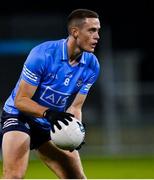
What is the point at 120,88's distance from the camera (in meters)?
17.4

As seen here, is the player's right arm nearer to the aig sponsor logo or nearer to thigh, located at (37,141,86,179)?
the aig sponsor logo

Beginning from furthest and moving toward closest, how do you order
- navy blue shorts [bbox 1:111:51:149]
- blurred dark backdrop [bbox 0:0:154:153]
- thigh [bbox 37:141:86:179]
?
blurred dark backdrop [bbox 0:0:154:153] < thigh [bbox 37:141:86:179] < navy blue shorts [bbox 1:111:51:149]

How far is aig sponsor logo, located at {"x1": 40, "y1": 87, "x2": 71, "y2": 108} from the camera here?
8375mm

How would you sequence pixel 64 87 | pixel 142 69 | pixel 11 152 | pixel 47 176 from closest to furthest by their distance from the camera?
pixel 11 152
pixel 64 87
pixel 47 176
pixel 142 69

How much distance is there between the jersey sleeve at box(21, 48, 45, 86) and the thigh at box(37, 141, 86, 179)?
82 centimetres

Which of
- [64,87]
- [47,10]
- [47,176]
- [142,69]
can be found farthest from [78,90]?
[47,10]

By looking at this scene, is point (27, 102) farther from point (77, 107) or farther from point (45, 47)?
point (77, 107)

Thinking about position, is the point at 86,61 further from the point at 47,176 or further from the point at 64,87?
the point at 47,176

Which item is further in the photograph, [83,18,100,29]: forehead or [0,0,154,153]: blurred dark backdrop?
[0,0,154,153]: blurred dark backdrop

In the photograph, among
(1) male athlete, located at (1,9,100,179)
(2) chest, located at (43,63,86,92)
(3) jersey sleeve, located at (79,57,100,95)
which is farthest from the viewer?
(3) jersey sleeve, located at (79,57,100,95)

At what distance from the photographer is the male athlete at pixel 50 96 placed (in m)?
8.03

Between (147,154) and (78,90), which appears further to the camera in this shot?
(147,154)

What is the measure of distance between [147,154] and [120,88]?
1.51m

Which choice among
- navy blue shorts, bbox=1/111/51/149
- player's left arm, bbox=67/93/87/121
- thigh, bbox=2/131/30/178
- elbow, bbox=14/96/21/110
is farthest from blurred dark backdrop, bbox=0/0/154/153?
thigh, bbox=2/131/30/178
